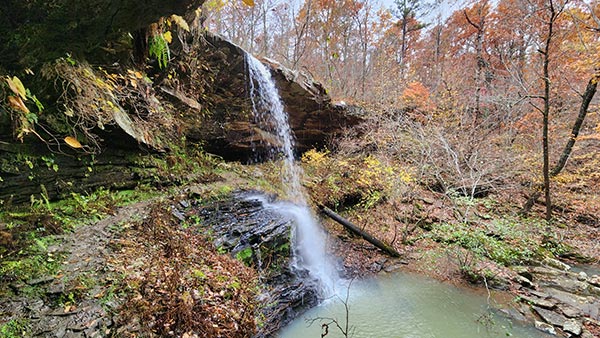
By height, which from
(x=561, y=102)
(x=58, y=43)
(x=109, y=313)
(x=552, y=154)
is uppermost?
(x=561, y=102)

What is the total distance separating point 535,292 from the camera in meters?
5.21

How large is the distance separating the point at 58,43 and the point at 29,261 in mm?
2206

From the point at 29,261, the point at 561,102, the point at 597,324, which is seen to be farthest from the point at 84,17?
the point at 561,102

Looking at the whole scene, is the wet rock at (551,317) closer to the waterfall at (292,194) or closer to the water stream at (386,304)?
the water stream at (386,304)

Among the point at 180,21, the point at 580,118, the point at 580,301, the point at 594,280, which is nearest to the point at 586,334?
the point at 580,301

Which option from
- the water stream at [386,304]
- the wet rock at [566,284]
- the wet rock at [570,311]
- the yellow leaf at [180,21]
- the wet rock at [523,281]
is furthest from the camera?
the wet rock at [523,281]

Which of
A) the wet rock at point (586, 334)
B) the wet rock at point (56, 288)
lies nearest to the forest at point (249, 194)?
the wet rock at point (56, 288)

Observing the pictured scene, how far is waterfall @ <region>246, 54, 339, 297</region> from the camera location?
18.4 feet

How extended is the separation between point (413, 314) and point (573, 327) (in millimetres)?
2554

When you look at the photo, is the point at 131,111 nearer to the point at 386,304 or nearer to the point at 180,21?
the point at 180,21

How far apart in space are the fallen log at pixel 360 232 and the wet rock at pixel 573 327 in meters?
3.05

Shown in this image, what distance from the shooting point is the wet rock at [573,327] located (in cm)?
414

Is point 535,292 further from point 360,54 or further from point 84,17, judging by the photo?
point 360,54

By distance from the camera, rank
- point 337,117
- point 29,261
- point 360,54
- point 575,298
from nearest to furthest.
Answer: point 29,261 < point 575,298 < point 337,117 < point 360,54
